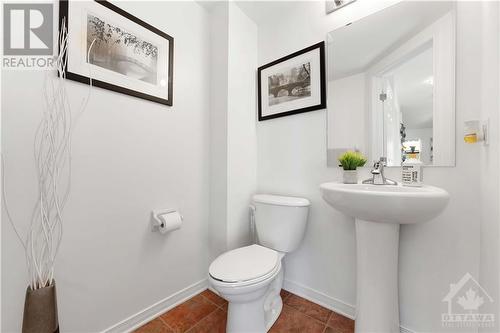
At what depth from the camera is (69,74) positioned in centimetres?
99

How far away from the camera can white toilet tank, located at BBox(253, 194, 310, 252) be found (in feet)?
4.42

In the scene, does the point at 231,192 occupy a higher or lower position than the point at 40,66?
lower

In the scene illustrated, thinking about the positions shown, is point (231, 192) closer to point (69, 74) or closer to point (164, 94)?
point (164, 94)

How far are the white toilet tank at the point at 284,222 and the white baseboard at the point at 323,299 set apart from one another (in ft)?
1.23

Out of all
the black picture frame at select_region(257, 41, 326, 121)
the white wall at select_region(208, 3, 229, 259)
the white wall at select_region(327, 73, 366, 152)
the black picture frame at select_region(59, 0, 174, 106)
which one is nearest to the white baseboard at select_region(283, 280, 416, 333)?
the white wall at select_region(208, 3, 229, 259)

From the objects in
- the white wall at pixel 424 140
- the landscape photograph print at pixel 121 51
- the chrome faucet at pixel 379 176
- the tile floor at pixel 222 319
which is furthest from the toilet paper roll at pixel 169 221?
the white wall at pixel 424 140

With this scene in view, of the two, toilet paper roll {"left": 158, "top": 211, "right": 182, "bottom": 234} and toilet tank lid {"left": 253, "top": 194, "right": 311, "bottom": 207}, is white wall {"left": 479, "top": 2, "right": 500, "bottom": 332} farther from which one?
toilet paper roll {"left": 158, "top": 211, "right": 182, "bottom": 234}

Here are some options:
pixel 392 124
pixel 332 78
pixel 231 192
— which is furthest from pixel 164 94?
pixel 392 124

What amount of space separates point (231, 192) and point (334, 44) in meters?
1.26

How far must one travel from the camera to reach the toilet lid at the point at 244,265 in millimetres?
1020

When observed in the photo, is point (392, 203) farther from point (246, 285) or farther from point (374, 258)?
point (246, 285)

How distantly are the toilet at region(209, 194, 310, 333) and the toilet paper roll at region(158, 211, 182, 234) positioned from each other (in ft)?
1.15

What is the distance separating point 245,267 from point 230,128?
0.97 meters

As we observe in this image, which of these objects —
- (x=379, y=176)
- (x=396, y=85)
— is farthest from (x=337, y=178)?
(x=396, y=85)
